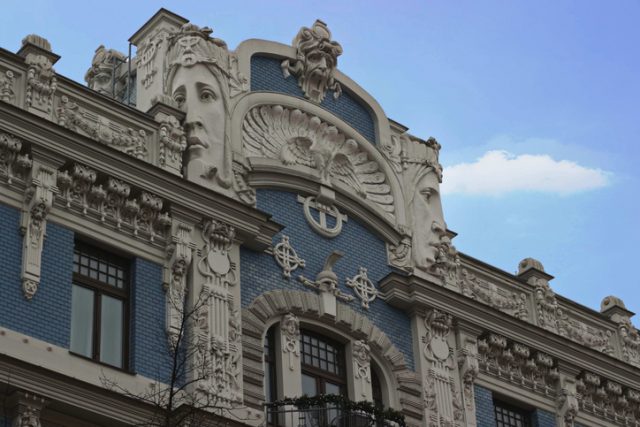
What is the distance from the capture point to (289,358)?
1172 inches

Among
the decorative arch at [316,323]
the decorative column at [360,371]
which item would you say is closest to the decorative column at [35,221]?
the decorative arch at [316,323]

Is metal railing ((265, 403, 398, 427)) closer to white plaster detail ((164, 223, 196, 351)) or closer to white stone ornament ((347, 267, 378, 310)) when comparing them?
white plaster detail ((164, 223, 196, 351))

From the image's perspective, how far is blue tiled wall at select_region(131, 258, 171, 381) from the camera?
2739cm

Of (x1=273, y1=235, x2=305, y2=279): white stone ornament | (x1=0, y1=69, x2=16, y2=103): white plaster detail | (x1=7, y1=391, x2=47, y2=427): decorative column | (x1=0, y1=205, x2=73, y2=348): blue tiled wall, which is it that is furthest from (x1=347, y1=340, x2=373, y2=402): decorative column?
(x1=0, y1=69, x2=16, y2=103): white plaster detail

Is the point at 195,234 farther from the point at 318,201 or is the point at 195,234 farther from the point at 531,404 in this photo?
the point at 531,404

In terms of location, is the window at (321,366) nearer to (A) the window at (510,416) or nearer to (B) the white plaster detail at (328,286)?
(B) the white plaster detail at (328,286)

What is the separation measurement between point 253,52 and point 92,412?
34.2 ft

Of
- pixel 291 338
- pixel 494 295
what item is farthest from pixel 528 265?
pixel 291 338

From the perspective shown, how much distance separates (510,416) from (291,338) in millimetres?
6140

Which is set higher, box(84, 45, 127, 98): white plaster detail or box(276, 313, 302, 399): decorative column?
box(84, 45, 127, 98): white plaster detail

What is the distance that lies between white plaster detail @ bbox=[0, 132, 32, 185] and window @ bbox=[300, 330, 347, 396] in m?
6.68

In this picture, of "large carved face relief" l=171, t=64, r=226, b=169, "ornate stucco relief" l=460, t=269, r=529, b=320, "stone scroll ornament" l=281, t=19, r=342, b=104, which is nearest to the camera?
"large carved face relief" l=171, t=64, r=226, b=169

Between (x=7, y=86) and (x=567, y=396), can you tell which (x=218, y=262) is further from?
(x=567, y=396)

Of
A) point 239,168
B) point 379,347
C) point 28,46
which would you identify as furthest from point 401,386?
point 28,46
